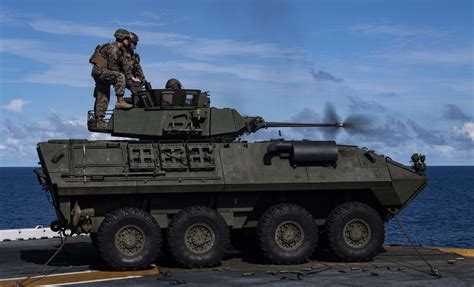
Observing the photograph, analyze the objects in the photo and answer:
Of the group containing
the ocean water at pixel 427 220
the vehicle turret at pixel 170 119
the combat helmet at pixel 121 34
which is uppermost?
the combat helmet at pixel 121 34

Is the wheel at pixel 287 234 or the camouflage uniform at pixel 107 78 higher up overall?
the camouflage uniform at pixel 107 78

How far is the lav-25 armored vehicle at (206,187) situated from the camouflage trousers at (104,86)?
1.44 ft

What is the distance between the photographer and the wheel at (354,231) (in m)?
17.9

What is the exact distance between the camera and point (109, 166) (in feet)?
55.0

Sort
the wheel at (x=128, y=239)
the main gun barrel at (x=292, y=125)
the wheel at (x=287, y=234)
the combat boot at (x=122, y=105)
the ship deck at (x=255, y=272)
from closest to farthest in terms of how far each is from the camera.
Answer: the ship deck at (x=255, y=272)
the wheel at (x=128, y=239)
the wheel at (x=287, y=234)
the combat boot at (x=122, y=105)
the main gun barrel at (x=292, y=125)

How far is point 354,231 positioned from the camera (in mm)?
18078

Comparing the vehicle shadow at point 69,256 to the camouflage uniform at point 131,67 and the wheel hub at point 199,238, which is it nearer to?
the wheel hub at point 199,238

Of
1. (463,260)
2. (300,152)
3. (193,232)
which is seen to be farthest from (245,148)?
(463,260)

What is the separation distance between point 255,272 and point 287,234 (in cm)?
155

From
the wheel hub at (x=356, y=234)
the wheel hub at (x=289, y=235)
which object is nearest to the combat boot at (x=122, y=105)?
the wheel hub at (x=289, y=235)

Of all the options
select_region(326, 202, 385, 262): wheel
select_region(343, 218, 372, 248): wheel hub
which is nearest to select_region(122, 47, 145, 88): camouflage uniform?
select_region(326, 202, 385, 262): wheel

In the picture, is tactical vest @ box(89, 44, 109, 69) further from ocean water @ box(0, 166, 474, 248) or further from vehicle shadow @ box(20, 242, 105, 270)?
ocean water @ box(0, 166, 474, 248)

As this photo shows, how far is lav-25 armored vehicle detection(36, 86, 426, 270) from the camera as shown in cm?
1662

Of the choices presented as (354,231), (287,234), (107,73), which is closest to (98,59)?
(107,73)
